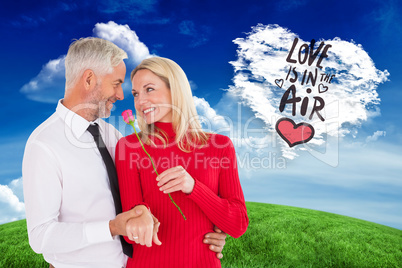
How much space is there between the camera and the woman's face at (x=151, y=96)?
2.68m

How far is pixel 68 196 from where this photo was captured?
260 centimetres

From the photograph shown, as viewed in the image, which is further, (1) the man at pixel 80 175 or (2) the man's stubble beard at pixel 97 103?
(2) the man's stubble beard at pixel 97 103

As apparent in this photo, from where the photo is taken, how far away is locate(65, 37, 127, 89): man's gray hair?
2943mm

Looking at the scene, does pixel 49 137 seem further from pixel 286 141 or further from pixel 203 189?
pixel 286 141

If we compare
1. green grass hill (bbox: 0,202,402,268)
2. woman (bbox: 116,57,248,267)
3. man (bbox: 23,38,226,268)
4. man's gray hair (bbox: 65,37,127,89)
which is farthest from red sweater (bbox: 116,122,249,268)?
green grass hill (bbox: 0,202,402,268)

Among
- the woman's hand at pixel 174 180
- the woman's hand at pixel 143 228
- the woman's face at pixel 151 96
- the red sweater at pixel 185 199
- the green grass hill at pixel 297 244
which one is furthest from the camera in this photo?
the green grass hill at pixel 297 244

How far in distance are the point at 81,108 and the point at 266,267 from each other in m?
5.00

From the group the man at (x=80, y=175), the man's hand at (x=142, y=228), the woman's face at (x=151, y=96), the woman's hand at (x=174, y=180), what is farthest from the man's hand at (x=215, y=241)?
the woman's face at (x=151, y=96)

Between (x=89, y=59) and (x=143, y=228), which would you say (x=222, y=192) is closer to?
(x=143, y=228)

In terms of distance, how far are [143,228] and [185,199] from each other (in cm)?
53

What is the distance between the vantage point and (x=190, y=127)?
2846 millimetres

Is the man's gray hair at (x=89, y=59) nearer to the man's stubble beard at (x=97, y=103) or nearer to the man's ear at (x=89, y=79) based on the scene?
the man's ear at (x=89, y=79)

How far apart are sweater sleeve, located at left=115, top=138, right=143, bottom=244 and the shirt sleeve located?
0.25m

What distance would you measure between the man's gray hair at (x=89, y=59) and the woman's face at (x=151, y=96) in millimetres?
411
